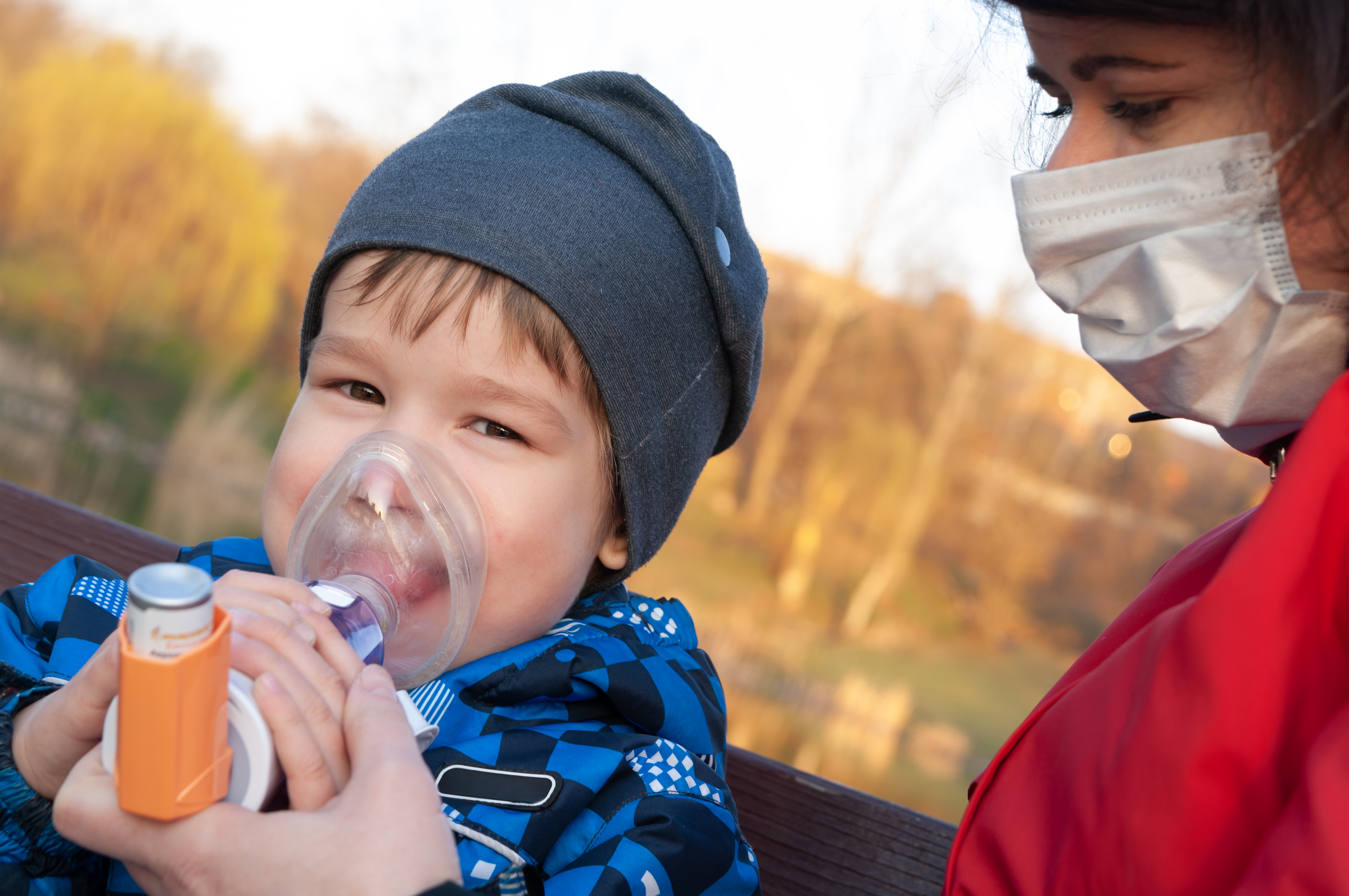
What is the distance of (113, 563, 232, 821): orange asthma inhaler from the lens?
78 centimetres

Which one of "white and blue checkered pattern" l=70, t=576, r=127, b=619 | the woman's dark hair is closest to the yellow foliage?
"white and blue checkered pattern" l=70, t=576, r=127, b=619

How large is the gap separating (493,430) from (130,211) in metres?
14.1

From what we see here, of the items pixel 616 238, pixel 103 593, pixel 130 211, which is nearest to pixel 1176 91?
pixel 616 238

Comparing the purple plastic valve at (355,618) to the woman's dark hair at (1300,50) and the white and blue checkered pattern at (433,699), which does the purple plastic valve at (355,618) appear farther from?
the woman's dark hair at (1300,50)

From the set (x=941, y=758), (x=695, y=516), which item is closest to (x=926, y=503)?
(x=695, y=516)

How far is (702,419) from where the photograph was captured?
190 centimetres

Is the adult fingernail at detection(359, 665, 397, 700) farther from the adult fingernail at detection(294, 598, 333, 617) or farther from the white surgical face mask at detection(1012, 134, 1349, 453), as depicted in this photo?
the white surgical face mask at detection(1012, 134, 1349, 453)

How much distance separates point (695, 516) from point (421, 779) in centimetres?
1461

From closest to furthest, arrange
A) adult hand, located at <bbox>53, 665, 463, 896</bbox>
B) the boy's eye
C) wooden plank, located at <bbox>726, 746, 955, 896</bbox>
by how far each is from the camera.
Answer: adult hand, located at <bbox>53, 665, 463, 896</bbox>, the boy's eye, wooden plank, located at <bbox>726, 746, 955, 896</bbox>

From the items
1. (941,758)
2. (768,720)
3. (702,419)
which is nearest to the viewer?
(702,419)

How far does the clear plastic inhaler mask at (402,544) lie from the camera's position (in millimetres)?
1445

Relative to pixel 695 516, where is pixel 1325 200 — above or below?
above

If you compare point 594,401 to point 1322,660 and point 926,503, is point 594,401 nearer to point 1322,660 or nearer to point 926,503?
point 1322,660

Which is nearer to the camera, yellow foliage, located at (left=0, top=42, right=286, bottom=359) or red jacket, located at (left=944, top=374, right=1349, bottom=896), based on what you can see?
red jacket, located at (left=944, top=374, right=1349, bottom=896)
